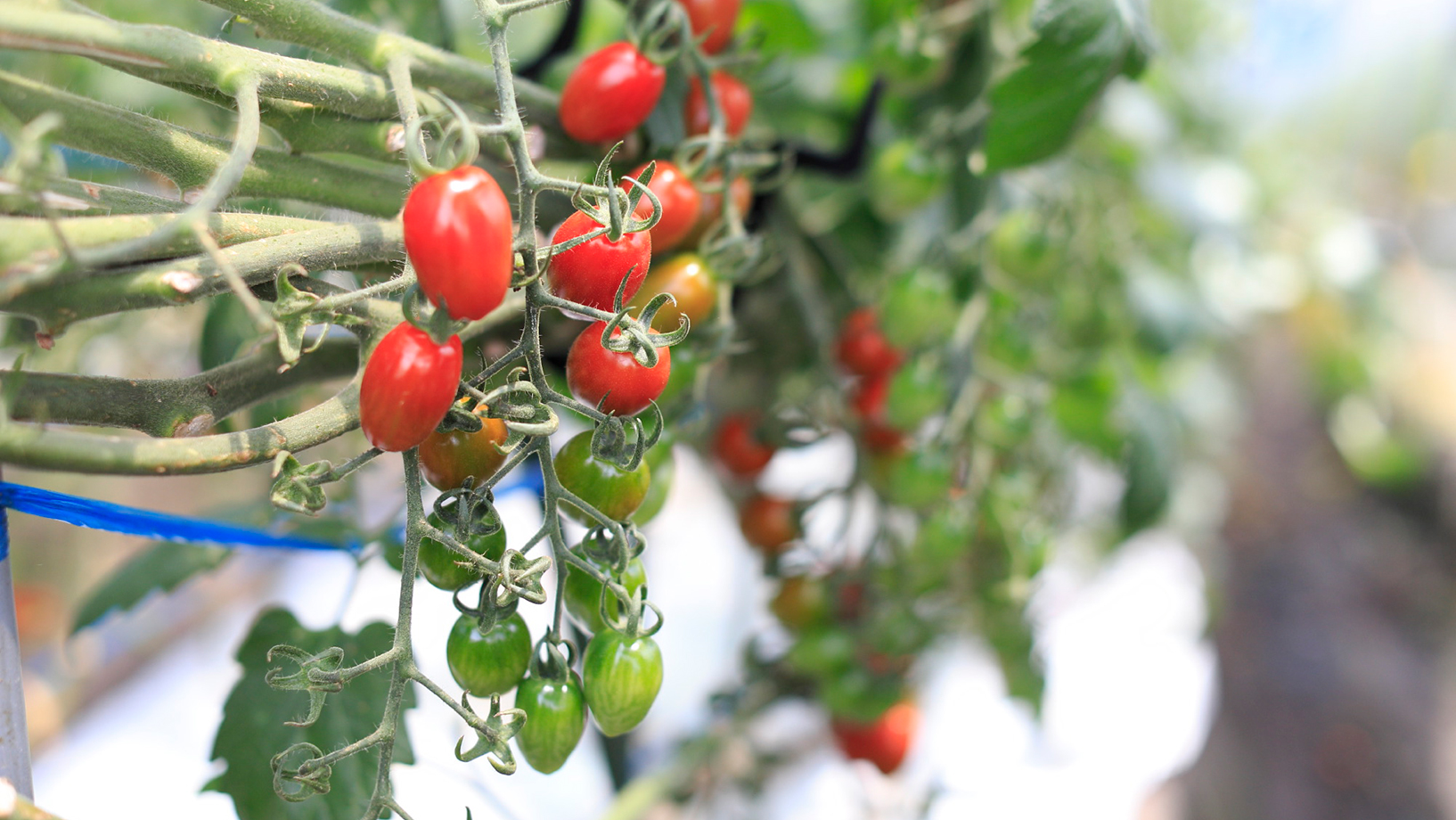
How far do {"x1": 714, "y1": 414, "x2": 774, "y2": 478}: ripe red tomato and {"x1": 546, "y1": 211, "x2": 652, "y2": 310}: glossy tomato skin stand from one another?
12.7 inches

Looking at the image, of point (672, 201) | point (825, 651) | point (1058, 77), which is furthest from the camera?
point (825, 651)

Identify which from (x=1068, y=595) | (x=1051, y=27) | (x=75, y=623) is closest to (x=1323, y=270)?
(x=1068, y=595)

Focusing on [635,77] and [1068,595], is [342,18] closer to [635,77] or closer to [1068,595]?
[635,77]

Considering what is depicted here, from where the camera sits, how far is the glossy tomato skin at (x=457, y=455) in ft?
0.85

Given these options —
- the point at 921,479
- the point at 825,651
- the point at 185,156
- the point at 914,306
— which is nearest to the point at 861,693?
the point at 825,651

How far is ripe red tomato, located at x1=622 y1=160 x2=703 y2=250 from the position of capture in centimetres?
32

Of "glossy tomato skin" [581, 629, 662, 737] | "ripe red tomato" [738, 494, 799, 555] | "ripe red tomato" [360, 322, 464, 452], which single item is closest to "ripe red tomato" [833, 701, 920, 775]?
"ripe red tomato" [738, 494, 799, 555]

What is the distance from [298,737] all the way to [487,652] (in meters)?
0.16

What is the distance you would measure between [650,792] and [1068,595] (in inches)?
35.2

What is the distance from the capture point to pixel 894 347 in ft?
1.81

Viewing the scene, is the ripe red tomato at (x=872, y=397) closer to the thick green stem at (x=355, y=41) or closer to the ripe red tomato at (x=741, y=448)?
the ripe red tomato at (x=741, y=448)

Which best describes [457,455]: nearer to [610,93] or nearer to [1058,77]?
[610,93]

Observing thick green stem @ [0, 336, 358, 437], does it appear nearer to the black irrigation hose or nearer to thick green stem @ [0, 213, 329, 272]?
thick green stem @ [0, 213, 329, 272]

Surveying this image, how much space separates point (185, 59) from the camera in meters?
0.24
